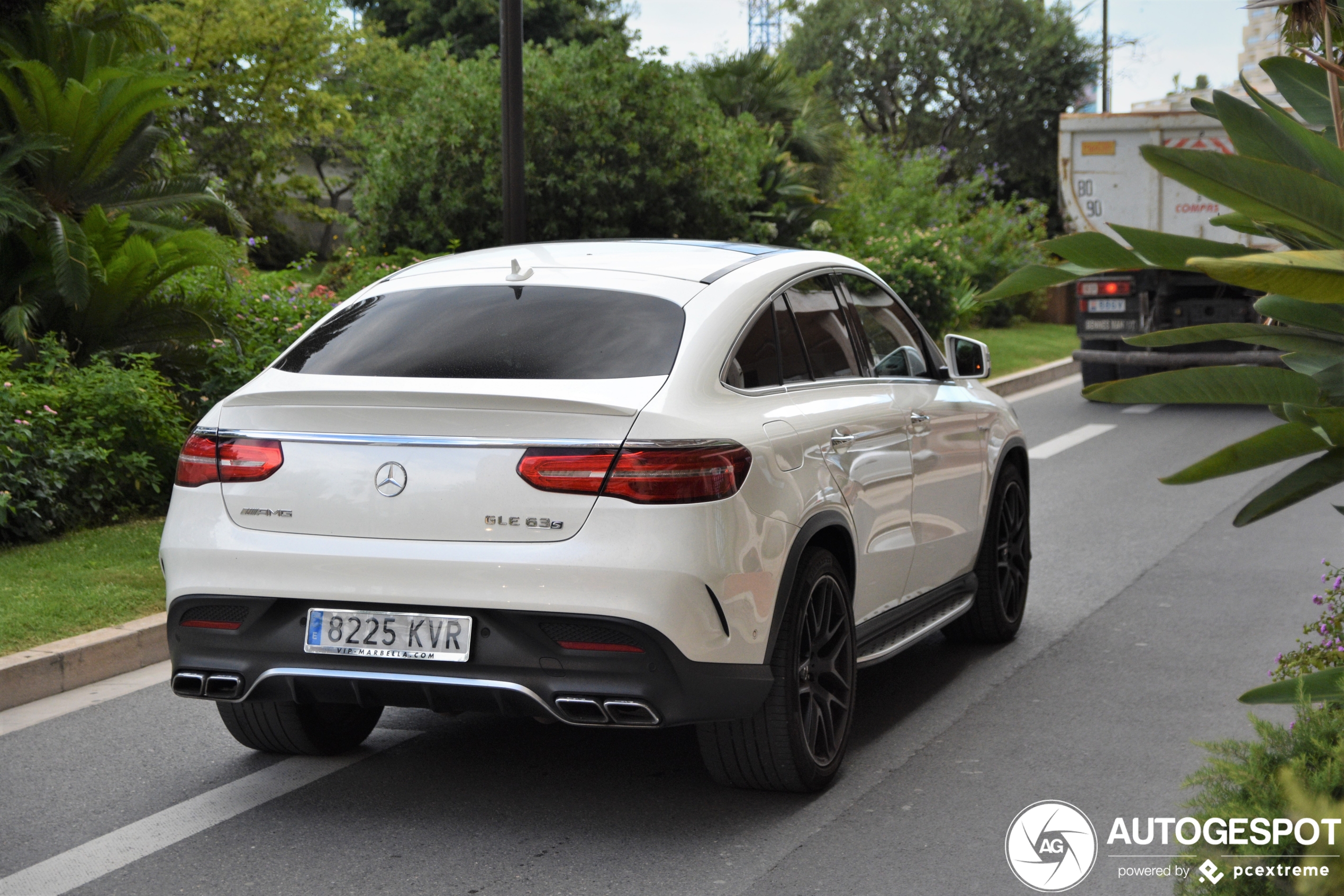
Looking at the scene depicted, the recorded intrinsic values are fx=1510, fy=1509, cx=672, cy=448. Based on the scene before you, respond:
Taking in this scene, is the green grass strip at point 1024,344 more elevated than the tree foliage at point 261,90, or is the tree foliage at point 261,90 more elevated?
the tree foliage at point 261,90

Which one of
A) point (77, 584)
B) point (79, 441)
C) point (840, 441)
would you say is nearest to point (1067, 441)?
point (79, 441)

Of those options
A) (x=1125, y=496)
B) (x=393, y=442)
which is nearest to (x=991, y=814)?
(x=393, y=442)

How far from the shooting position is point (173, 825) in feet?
14.6

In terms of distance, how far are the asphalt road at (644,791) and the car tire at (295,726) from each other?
0.27 feet

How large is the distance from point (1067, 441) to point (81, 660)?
10.1m

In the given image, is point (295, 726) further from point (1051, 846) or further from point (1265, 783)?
point (1265, 783)

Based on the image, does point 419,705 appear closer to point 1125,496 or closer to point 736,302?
point 736,302

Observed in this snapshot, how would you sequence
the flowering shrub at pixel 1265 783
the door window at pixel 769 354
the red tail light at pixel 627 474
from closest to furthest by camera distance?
the flowering shrub at pixel 1265 783
the red tail light at pixel 627 474
the door window at pixel 769 354

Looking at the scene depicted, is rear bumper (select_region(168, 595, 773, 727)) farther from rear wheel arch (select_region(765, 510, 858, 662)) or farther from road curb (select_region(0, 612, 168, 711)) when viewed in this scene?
road curb (select_region(0, 612, 168, 711))

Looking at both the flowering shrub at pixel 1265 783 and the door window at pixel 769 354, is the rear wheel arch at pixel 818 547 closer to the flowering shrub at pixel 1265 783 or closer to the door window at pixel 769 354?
the door window at pixel 769 354

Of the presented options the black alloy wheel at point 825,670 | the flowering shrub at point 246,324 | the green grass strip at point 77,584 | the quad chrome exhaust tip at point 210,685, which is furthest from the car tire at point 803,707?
the flowering shrub at point 246,324

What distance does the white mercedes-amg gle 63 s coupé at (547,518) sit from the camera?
4039mm

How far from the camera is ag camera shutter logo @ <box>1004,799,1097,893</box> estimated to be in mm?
4043


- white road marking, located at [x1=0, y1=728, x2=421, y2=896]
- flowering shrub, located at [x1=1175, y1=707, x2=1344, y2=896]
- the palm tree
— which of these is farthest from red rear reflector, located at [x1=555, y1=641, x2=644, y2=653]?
the palm tree
